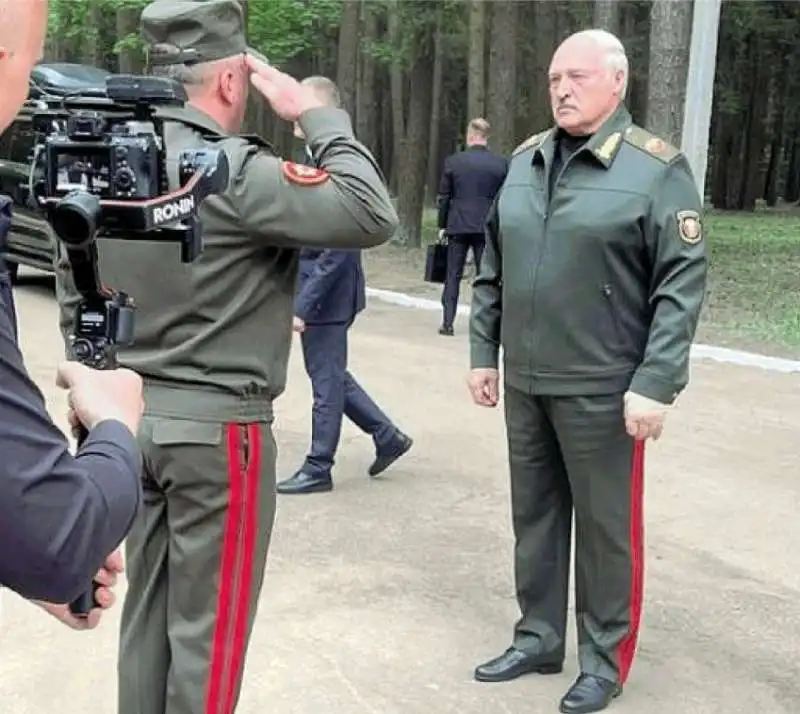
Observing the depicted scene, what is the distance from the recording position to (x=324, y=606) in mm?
5301

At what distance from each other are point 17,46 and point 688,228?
2.81m

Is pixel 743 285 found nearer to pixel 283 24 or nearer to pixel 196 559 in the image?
pixel 283 24

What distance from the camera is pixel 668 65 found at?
14367mm

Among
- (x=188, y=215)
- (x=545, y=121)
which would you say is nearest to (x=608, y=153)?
(x=188, y=215)

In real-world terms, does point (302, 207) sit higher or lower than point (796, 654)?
higher

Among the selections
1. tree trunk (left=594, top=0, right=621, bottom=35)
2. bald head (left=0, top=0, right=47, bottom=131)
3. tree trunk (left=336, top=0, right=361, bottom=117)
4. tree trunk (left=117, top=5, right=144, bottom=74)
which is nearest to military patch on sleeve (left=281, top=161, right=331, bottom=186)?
bald head (left=0, top=0, right=47, bottom=131)

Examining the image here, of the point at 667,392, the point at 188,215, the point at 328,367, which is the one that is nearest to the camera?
the point at 188,215

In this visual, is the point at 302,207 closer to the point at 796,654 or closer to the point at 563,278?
the point at 563,278

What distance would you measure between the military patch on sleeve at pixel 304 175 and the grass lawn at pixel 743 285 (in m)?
6.09

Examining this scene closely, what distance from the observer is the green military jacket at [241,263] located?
3.07 meters

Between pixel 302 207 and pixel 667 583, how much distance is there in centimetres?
319

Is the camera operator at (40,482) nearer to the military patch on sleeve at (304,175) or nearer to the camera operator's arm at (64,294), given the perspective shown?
the military patch on sleeve at (304,175)

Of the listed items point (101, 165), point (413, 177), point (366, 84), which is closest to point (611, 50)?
point (101, 165)

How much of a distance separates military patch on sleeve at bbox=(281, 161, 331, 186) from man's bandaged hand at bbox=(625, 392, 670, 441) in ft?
4.89
